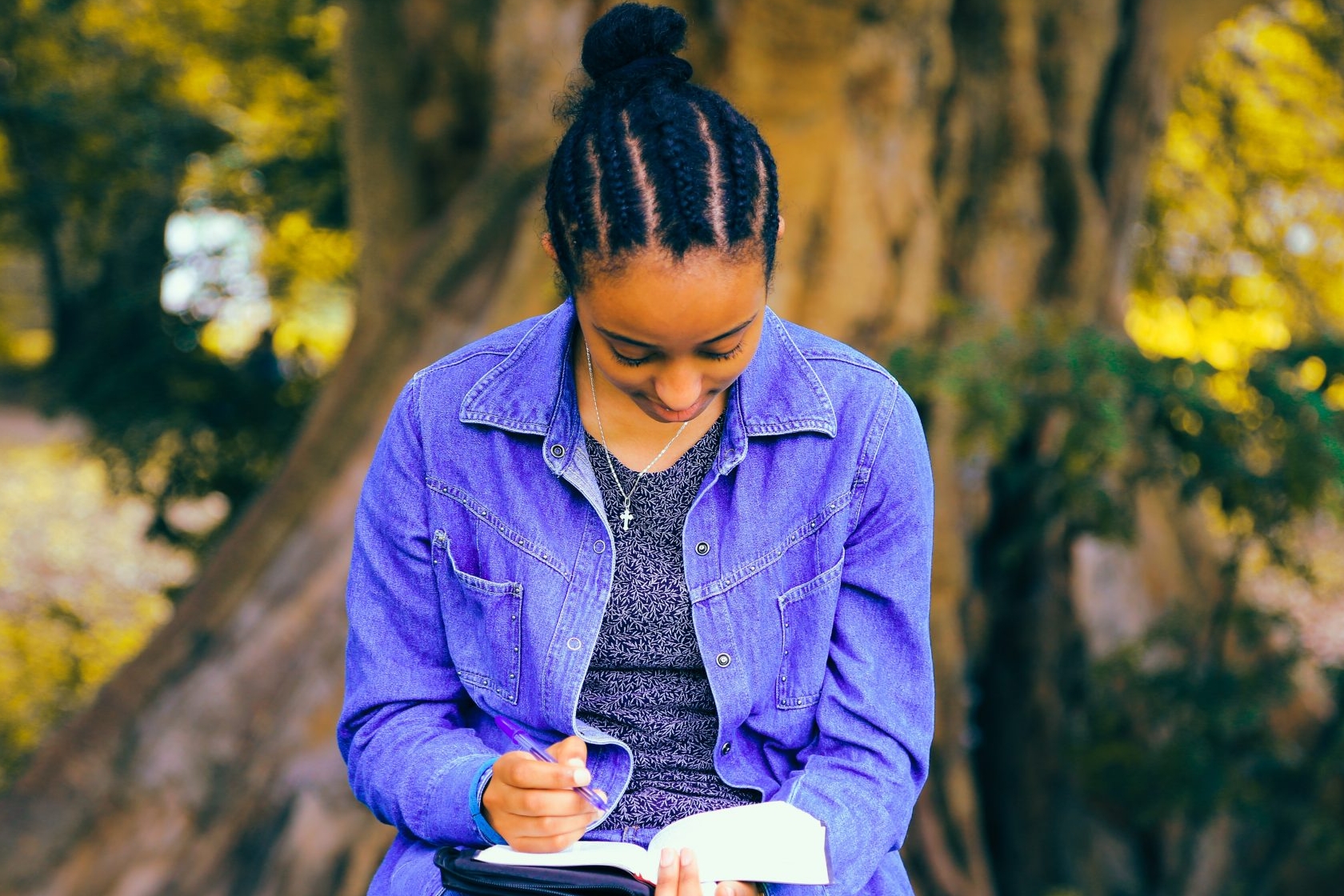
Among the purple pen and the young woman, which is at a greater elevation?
the young woman

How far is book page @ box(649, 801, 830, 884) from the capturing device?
1.64 metres

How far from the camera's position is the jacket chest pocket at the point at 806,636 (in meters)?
1.83

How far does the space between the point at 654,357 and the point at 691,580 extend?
1.17ft

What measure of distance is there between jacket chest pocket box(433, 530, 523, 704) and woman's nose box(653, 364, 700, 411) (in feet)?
1.25

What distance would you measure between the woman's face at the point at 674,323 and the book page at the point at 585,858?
1.87ft

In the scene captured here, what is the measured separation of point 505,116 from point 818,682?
115 inches

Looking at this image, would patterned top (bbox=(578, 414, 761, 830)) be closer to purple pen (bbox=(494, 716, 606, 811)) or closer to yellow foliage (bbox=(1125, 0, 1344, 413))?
purple pen (bbox=(494, 716, 606, 811))

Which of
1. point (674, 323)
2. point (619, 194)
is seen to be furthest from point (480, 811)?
point (619, 194)

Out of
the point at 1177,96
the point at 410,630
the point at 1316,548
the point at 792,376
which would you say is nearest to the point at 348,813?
the point at 410,630

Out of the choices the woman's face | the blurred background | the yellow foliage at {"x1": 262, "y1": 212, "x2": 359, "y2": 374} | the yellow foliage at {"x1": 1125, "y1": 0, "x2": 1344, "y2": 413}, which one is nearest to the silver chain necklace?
the woman's face

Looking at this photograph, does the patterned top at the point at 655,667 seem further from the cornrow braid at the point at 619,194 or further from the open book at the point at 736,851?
the cornrow braid at the point at 619,194

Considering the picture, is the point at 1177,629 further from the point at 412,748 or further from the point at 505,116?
the point at 412,748

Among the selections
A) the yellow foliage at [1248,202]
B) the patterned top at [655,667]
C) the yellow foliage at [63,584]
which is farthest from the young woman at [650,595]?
the yellow foliage at [1248,202]

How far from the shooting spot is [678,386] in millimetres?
1646
